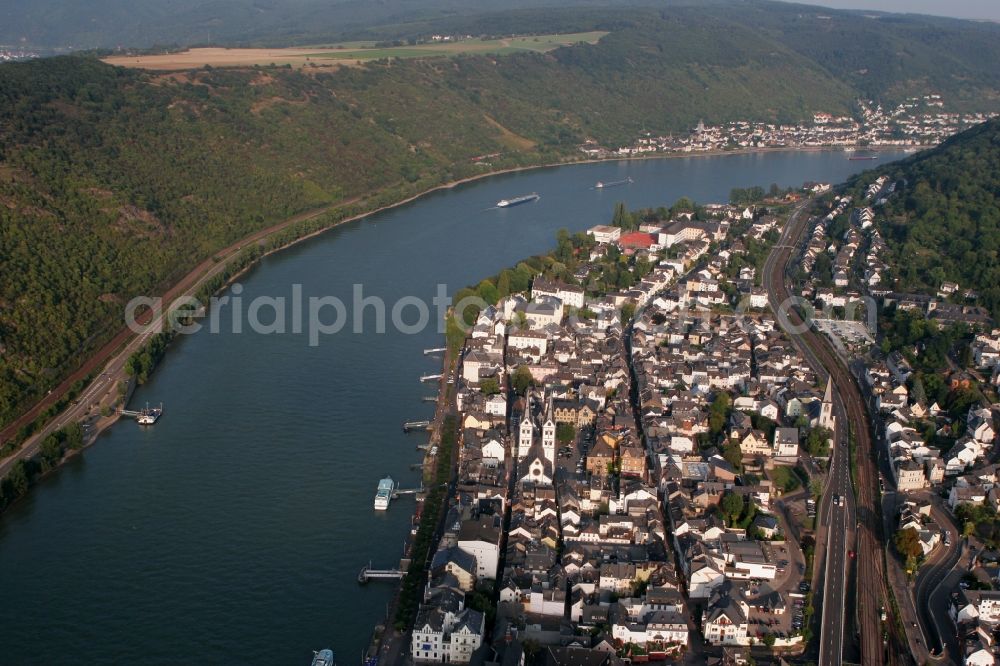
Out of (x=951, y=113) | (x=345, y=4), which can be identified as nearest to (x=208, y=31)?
(x=345, y=4)

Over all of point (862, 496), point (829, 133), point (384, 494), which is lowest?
point (384, 494)

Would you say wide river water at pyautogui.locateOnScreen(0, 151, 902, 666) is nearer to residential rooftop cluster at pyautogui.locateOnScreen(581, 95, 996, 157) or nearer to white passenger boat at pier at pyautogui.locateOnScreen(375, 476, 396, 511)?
white passenger boat at pier at pyautogui.locateOnScreen(375, 476, 396, 511)

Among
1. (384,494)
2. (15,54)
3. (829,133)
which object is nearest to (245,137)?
(384,494)

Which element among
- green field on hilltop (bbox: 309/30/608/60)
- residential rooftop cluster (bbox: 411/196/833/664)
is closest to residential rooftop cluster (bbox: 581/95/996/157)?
green field on hilltop (bbox: 309/30/608/60)

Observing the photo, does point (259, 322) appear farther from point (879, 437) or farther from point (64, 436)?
point (879, 437)

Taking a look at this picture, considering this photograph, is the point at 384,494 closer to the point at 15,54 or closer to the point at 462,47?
the point at 462,47

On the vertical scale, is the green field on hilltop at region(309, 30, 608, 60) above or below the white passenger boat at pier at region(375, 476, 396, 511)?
above
